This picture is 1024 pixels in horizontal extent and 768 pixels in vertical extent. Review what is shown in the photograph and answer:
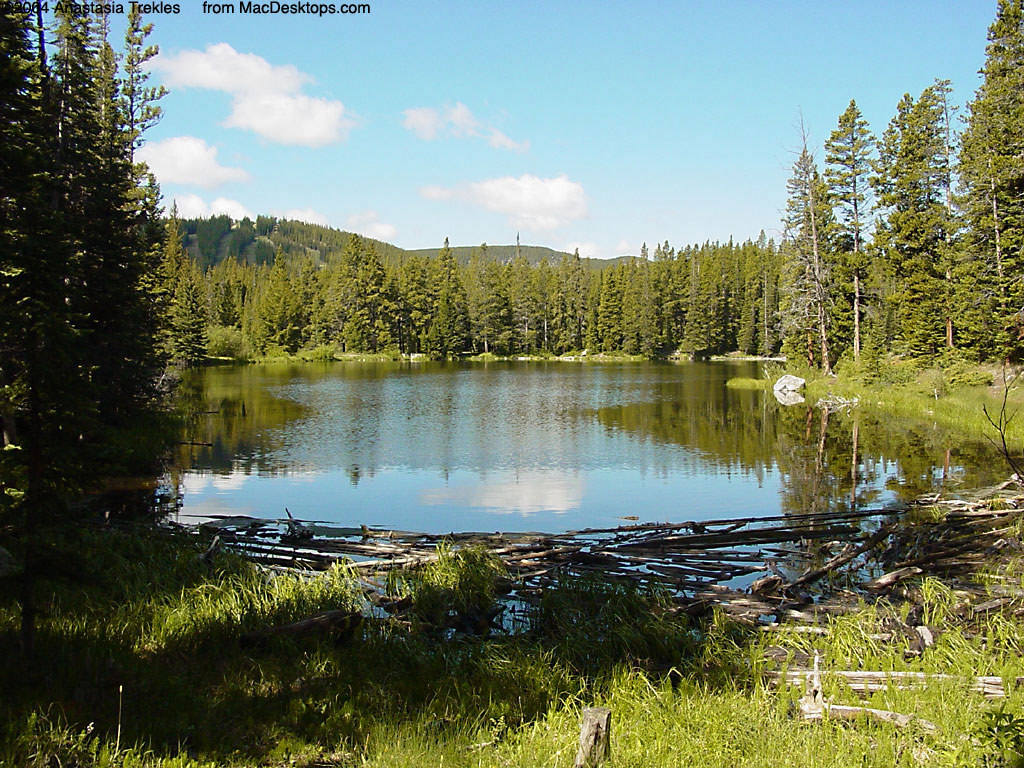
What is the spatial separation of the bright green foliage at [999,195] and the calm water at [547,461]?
610cm

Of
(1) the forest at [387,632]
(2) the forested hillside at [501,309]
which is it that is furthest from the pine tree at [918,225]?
(2) the forested hillside at [501,309]

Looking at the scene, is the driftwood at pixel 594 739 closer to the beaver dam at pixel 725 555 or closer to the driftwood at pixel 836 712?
the driftwood at pixel 836 712

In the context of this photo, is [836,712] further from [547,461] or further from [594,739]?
[547,461]

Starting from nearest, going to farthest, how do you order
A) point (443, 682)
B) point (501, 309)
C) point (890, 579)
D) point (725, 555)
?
point (443, 682) → point (890, 579) → point (725, 555) → point (501, 309)

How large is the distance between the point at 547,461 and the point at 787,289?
1156 inches

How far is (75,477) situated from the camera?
18.4ft

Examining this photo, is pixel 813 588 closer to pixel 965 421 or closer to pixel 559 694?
pixel 559 694

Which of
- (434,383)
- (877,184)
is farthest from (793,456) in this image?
(434,383)

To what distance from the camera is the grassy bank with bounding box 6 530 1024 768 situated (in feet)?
15.1

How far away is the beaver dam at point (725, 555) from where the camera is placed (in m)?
8.38

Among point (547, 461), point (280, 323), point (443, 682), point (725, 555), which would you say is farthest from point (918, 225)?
point (280, 323)

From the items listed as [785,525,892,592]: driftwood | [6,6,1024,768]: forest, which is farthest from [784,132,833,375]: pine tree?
[785,525,892,592]: driftwood

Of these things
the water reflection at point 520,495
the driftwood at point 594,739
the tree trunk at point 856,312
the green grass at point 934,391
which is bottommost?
the water reflection at point 520,495

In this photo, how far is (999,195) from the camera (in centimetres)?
2889
